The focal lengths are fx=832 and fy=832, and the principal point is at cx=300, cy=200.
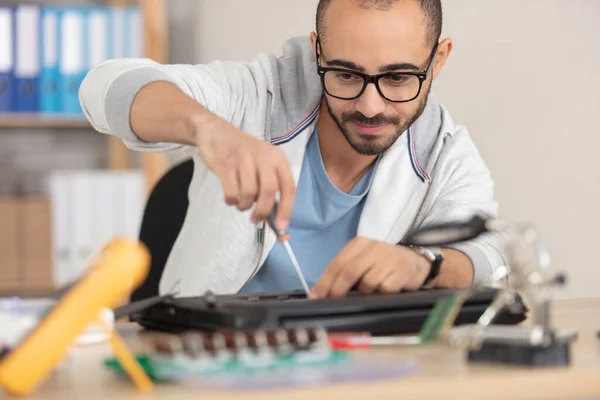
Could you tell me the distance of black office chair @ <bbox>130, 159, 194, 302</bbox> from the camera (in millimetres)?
1629

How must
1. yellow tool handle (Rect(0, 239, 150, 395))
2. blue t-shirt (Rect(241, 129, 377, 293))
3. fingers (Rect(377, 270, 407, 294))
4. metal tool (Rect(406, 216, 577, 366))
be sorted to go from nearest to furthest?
1. yellow tool handle (Rect(0, 239, 150, 395))
2. metal tool (Rect(406, 216, 577, 366))
3. fingers (Rect(377, 270, 407, 294))
4. blue t-shirt (Rect(241, 129, 377, 293))

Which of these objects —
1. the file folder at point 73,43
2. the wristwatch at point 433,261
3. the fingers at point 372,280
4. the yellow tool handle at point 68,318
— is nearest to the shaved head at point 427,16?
the wristwatch at point 433,261

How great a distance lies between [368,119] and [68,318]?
1015 millimetres

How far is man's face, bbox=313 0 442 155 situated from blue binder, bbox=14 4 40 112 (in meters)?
1.64

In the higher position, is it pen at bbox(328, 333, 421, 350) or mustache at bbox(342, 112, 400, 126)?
mustache at bbox(342, 112, 400, 126)

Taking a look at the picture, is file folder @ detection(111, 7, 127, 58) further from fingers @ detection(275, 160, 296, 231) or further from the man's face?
fingers @ detection(275, 160, 296, 231)

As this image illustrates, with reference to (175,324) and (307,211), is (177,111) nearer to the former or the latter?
(175,324)

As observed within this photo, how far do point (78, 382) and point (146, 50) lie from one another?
2.41 meters

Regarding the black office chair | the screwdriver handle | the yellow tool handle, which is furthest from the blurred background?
the yellow tool handle

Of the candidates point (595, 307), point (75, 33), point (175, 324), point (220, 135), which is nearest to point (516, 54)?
point (595, 307)

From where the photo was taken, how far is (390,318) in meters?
0.86

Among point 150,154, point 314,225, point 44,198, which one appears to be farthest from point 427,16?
point 44,198

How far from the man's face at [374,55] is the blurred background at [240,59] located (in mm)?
513

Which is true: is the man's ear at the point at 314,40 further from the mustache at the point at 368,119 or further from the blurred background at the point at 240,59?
the blurred background at the point at 240,59
